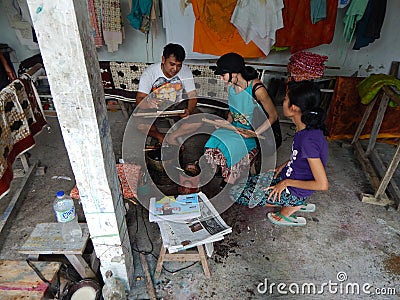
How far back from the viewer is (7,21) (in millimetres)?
4258

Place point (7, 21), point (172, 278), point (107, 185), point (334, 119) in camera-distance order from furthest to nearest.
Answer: point (7, 21) → point (334, 119) → point (172, 278) → point (107, 185)

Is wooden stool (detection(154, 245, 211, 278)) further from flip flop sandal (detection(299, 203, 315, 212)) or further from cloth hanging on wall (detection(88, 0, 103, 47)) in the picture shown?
cloth hanging on wall (detection(88, 0, 103, 47))

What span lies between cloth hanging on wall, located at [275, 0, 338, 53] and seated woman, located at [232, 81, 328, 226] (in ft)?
5.65

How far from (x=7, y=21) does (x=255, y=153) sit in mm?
3732

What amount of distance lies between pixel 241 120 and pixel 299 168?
0.71 m

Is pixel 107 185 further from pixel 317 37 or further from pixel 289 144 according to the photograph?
pixel 317 37

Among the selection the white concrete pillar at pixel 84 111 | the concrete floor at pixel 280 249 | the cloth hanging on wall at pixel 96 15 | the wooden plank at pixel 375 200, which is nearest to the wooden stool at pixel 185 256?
the concrete floor at pixel 280 249

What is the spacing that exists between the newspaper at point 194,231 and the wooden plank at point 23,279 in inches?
25.5

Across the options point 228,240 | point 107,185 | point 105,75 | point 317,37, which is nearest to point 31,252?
point 107,185

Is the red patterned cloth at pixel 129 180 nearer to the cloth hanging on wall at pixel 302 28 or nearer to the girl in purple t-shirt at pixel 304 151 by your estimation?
the girl in purple t-shirt at pixel 304 151

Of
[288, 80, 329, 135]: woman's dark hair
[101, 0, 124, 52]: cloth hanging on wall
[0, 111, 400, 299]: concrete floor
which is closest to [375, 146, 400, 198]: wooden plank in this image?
[0, 111, 400, 299]: concrete floor

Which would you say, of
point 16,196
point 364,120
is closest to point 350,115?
point 364,120

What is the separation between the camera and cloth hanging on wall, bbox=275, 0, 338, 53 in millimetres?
3570

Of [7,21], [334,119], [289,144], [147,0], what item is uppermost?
[147,0]
